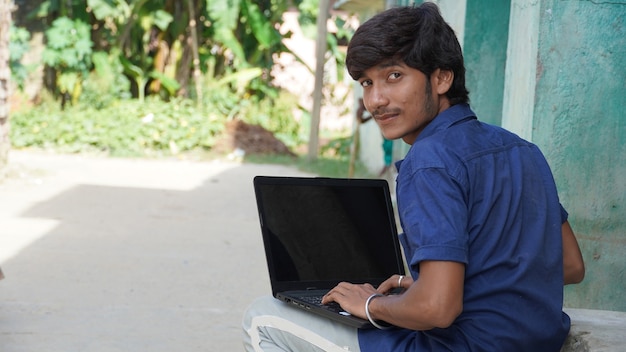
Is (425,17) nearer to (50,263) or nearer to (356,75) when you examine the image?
(356,75)

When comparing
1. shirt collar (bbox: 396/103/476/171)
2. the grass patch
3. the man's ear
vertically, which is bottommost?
the grass patch

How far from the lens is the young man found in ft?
6.50

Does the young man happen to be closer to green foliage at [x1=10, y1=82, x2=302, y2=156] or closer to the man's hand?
the man's hand

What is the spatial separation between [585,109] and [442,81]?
171cm

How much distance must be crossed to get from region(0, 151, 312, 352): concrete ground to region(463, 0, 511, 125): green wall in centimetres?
181

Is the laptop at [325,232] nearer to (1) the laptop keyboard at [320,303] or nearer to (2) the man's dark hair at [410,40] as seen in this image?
(1) the laptop keyboard at [320,303]

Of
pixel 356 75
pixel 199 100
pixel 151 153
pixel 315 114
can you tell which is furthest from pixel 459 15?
pixel 199 100

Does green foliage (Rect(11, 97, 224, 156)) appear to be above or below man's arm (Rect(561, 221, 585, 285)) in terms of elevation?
below

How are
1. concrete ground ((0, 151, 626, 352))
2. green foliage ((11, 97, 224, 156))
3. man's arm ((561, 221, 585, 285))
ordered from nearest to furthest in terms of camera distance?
man's arm ((561, 221, 585, 285)) < concrete ground ((0, 151, 626, 352)) < green foliage ((11, 97, 224, 156))

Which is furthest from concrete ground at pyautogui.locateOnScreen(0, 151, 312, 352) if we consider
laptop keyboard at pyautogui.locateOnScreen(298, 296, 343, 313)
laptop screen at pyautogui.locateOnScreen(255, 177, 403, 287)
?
laptop keyboard at pyautogui.locateOnScreen(298, 296, 343, 313)

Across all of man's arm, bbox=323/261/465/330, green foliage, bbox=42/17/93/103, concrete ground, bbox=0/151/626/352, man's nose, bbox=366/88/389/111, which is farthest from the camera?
green foliage, bbox=42/17/93/103

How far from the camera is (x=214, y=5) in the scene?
15.6 meters

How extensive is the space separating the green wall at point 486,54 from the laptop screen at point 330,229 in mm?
3223

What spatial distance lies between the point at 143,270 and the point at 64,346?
189 cm
